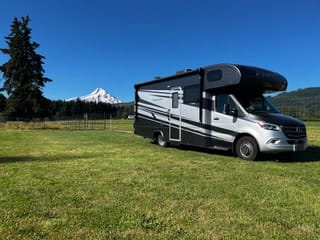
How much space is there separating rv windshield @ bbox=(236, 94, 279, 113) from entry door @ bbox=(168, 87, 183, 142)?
269 centimetres

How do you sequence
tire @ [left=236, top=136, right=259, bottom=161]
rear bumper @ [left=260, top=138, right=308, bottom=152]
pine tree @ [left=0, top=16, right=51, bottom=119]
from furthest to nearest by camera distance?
pine tree @ [left=0, top=16, right=51, bottom=119] → tire @ [left=236, top=136, right=259, bottom=161] → rear bumper @ [left=260, top=138, right=308, bottom=152]

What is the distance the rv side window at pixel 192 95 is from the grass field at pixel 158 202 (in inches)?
141

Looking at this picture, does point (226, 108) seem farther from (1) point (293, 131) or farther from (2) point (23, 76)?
(2) point (23, 76)

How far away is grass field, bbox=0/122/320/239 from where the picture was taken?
139 inches

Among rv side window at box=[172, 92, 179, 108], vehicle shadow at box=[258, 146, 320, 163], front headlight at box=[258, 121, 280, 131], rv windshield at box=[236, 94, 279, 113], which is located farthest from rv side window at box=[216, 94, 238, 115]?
rv side window at box=[172, 92, 179, 108]

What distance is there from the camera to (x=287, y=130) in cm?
877

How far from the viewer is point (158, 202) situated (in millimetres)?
4594

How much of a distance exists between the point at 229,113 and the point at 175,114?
9.04 ft

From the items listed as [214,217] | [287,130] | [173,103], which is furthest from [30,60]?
[214,217]

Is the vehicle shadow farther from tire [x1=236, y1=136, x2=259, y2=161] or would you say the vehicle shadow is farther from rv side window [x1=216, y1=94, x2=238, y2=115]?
rv side window [x1=216, y1=94, x2=238, y2=115]

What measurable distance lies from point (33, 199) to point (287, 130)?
6.66 m

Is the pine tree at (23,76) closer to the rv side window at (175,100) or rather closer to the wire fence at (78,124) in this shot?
the wire fence at (78,124)

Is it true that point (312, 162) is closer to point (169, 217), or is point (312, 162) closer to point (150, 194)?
point (150, 194)

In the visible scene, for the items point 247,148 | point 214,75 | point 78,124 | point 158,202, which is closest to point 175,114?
point 214,75
